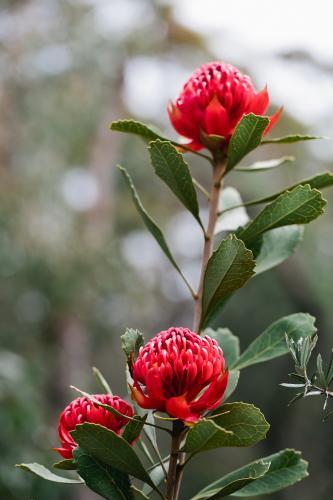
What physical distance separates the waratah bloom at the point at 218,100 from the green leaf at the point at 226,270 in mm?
125

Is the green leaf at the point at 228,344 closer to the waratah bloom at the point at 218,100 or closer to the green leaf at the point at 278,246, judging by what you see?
the green leaf at the point at 278,246

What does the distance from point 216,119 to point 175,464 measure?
0.94 feet

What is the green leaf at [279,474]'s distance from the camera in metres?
0.57

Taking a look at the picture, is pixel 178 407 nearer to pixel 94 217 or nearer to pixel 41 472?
pixel 41 472

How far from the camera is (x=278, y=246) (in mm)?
730

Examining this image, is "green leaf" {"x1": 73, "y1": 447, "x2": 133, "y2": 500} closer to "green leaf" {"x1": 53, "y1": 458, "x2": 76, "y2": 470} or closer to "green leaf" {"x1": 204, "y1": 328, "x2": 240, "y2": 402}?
"green leaf" {"x1": 53, "y1": 458, "x2": 76, "y2": 470}

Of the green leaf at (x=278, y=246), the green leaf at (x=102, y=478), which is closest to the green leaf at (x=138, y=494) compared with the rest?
the green leaf at (x=102, y=478)

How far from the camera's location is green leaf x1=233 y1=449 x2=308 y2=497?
57 centimetres

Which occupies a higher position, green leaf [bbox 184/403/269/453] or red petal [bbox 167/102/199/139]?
red petal [bbox 167/102/199/139]

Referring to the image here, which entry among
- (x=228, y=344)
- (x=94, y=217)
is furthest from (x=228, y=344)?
(x=94, y=217)

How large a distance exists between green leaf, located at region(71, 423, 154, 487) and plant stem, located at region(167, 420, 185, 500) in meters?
0.02

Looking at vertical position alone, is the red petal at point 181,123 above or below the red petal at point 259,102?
below

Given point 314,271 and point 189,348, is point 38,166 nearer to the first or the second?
point 314,271

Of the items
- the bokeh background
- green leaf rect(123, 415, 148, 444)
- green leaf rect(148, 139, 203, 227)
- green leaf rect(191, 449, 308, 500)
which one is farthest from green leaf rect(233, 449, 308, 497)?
the bokeh background
